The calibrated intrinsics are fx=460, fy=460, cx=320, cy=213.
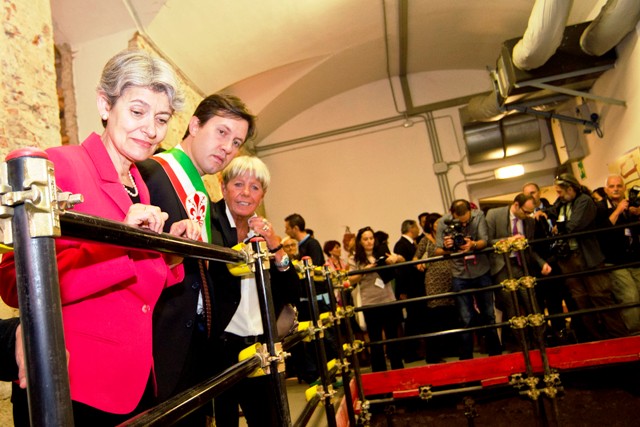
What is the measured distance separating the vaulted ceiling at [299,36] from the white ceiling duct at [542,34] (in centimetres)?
95

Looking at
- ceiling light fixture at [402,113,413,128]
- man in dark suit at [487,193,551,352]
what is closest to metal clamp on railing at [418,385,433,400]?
man in dark suit at [487,193,551,352]

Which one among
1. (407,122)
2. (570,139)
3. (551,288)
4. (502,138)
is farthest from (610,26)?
(407,122)

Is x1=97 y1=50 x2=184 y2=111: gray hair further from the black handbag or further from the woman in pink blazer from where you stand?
the black handbag

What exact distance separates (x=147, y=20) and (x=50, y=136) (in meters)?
2.11

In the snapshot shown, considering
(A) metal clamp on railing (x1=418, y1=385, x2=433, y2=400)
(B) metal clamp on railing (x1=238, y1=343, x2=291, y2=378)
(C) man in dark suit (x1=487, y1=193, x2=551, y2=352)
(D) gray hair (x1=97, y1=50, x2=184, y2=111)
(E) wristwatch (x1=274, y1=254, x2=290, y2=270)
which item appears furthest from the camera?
(C) man in dark suit (x1=487, y1=193, x2=551, y2=352)

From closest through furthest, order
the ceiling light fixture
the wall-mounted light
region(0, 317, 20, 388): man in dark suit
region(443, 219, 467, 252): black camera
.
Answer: region(0, 317, 20, 388): man in dark suit < region(443, 219, 467, 252): black camera < the wall-mounted light < the ceiling light fixture

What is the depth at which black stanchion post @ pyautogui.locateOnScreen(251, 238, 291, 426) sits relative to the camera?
4.44 ft

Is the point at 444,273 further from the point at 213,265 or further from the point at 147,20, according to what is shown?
the point at 147,20

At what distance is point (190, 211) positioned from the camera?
4.35ft

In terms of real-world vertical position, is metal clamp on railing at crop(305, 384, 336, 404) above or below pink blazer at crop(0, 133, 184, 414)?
below

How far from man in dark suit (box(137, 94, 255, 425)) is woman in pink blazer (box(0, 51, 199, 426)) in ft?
0.40

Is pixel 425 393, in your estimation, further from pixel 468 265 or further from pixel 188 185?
pixel 188 185

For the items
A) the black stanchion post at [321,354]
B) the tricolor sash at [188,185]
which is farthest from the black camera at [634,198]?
the tricolor sash at [188,185]

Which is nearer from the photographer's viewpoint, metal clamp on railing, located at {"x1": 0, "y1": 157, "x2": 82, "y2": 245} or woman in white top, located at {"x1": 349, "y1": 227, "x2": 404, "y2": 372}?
metal clamp on railing, located at {"x1": 0, "y1": 157, "x2": 82, "y2": 245}
